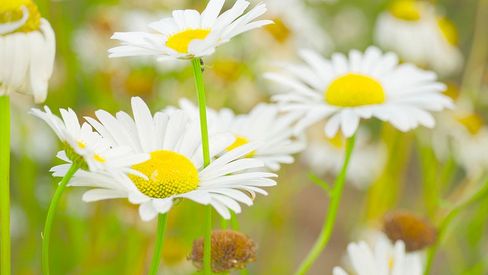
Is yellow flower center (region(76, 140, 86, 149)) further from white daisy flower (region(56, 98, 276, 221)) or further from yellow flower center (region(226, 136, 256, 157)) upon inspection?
yellow flower center (region(226, 136, 256, 157))

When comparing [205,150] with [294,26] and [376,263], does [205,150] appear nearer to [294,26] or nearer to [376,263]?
[376,263]

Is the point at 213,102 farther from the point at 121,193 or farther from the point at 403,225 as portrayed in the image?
the point at 121,193

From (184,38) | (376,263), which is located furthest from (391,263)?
(184,38)

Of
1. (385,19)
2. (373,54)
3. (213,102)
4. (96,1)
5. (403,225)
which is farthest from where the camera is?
(96,1)

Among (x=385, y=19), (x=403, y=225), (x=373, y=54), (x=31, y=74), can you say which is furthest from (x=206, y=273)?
(x=385, y=19)

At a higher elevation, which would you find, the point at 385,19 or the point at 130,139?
the point at 385,19

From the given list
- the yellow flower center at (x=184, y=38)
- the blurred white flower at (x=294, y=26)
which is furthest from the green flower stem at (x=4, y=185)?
the blurred white flower at (x=294, y=26)

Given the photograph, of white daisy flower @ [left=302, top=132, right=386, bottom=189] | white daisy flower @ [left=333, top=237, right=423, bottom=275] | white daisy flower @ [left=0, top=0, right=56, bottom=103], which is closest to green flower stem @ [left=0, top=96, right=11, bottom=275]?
white daisy flower @ [left=0, top=0, right=56, bottom=103]

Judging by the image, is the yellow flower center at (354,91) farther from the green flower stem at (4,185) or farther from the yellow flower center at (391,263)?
the green flower stem at (4,185)
